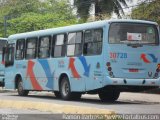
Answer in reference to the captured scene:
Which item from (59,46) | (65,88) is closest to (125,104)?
(65,88)

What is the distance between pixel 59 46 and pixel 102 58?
3.61m

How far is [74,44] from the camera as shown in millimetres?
22594

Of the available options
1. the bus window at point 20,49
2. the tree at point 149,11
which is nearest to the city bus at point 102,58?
the bus window at point 20,49

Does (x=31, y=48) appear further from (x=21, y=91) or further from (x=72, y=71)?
(x=72, y=71)

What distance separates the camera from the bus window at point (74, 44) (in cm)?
2222

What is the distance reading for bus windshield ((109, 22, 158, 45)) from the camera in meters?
20.7

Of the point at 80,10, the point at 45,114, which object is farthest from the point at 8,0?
the point at 45,114

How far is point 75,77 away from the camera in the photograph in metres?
22.4

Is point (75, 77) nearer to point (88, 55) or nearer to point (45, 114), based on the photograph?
point (88, 55)

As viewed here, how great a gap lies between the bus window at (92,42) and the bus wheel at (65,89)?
1.92m

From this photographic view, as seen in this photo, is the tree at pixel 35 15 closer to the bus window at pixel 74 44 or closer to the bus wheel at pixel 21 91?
the bus wheel at pixel 21 91

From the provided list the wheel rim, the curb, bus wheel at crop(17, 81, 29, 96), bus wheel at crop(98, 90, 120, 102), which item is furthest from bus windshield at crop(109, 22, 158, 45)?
bus wheel at crop(17, 81, 29, 96)

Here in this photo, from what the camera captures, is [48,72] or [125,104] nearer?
[125,104]

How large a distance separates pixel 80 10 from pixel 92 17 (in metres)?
1.43
